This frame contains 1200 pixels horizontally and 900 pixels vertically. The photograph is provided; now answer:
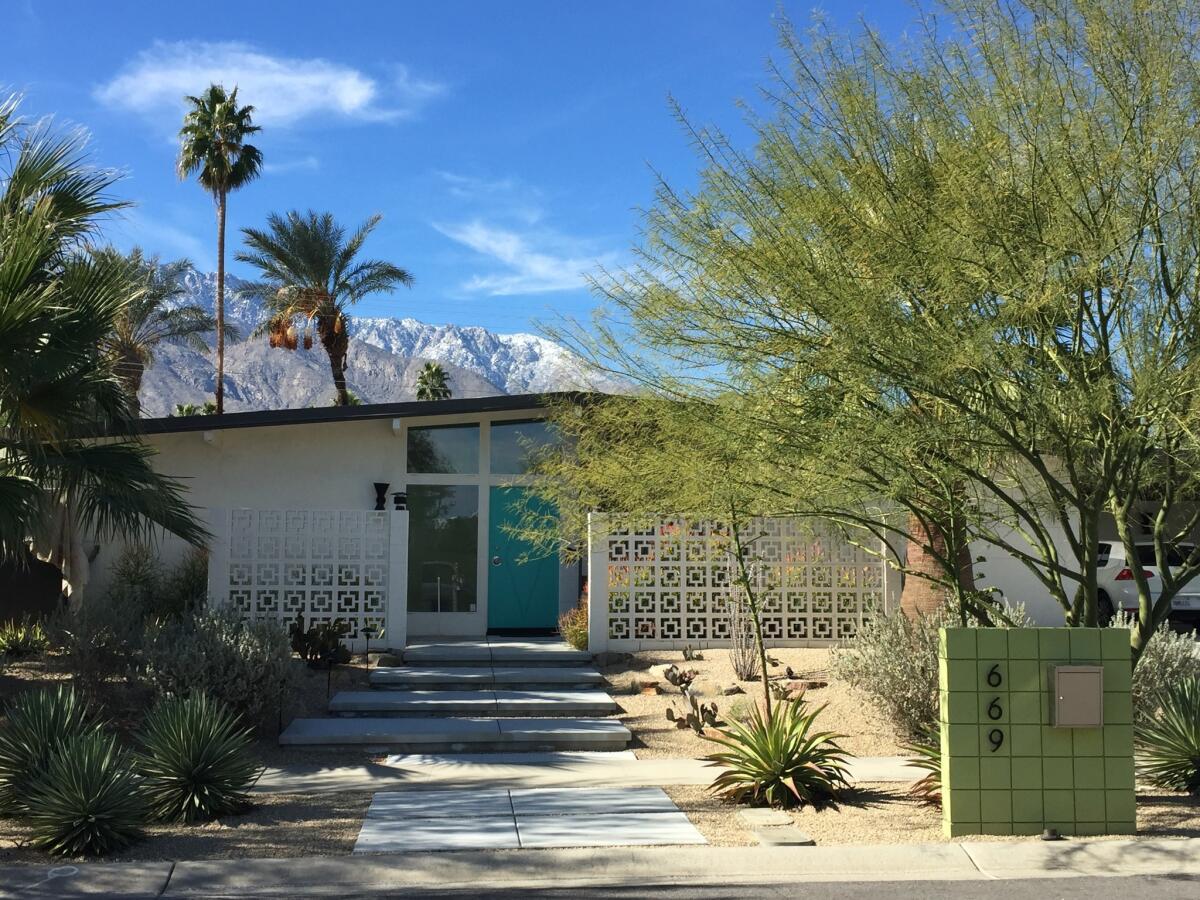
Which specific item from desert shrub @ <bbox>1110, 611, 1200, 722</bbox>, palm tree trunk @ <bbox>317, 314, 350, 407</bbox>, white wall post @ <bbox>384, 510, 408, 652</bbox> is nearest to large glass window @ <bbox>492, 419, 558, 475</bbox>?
white wall post @ <bbox>384, 510, 408, 652</bbox>

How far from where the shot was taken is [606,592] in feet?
50.4

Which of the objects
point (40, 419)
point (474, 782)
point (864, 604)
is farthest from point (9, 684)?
point (864, 604)

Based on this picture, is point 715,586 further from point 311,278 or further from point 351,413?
point 311,278

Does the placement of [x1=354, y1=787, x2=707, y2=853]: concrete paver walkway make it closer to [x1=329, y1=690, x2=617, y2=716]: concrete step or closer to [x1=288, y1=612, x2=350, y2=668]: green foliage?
[x1=329, y1=690, x2=617, y2=716]: concrete step

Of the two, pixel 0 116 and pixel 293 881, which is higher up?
pixel 0 116

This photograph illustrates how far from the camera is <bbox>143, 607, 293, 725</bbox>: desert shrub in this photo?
417 inches

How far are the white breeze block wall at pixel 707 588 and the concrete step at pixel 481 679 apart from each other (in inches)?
61.1

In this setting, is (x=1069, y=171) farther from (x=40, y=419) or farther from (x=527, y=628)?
(x=527, y=628)

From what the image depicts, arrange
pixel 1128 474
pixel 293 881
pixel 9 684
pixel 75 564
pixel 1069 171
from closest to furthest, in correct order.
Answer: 1. pixel 293 881
2. pixel 1069 171
3. pixel 1128 474
4. pixel 9 684
5. pixel 75 564

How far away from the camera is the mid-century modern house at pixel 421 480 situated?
1683cm

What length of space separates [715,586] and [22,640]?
8837 mm

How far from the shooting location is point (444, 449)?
1778 cm

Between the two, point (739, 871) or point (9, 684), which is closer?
point (739, 871)

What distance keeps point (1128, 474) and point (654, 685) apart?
21.2ft
